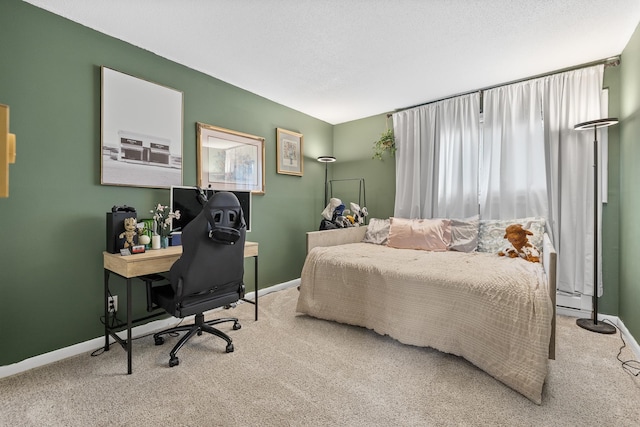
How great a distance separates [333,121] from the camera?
14.7 ft

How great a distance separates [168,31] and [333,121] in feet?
8.73

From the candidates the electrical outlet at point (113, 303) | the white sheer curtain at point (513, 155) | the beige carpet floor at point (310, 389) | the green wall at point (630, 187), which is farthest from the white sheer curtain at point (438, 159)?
the electrical outlet at point (113, 303)

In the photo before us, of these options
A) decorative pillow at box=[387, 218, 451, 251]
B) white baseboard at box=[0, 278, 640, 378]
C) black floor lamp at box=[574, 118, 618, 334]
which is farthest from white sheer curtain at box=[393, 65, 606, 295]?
decorative pillow at box=[387, 218, 451, 251]

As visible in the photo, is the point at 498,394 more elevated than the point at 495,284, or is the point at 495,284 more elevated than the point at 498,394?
the point at 495,284

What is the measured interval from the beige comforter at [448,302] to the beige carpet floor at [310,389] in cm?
15

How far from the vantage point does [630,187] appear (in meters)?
2.28

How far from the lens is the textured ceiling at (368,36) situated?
1.94 m

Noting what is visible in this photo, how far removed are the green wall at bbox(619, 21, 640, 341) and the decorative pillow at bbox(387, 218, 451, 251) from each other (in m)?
1.37

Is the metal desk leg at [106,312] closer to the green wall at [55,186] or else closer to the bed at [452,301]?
the green wall at [55,186]

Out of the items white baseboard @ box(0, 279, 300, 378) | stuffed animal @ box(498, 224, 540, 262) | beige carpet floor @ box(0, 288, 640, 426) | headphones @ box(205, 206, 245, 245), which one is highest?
headphones @ box(205, 206, 245, 245)

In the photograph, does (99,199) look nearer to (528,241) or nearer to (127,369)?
(127,369)

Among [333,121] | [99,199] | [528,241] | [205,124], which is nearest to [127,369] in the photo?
[99,199]

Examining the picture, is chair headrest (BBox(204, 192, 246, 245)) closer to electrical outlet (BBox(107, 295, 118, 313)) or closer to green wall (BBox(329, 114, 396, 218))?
electrical outlet (BBox(107, 295, 118, 313))

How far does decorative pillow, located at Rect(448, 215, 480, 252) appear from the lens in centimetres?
297
